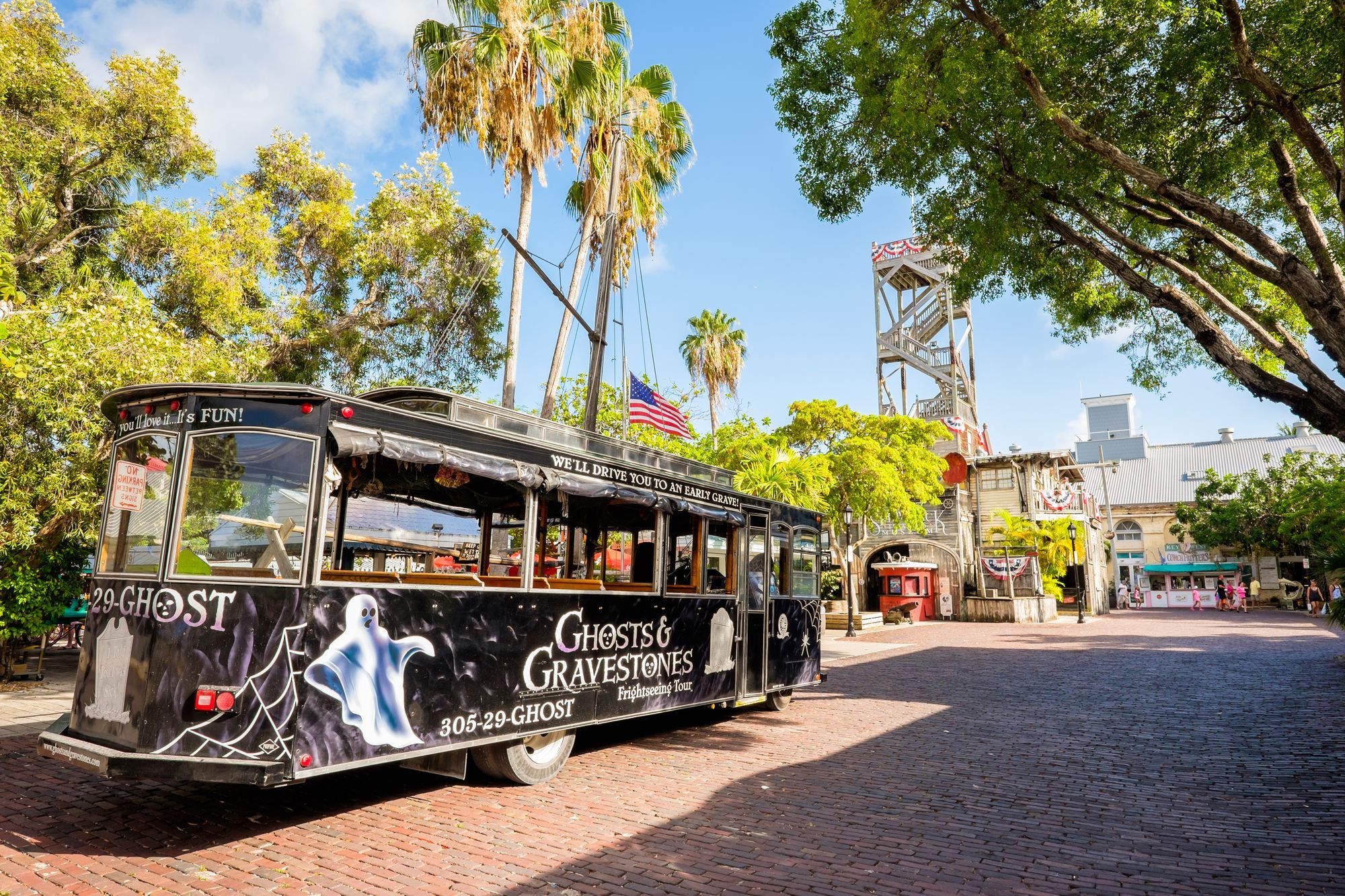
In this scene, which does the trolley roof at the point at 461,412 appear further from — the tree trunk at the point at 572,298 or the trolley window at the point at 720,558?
the tree trunk at the point at 572,298

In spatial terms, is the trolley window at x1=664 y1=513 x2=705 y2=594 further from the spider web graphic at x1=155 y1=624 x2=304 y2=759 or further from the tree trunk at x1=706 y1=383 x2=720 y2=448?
the tree trunk at x1=706 y1=383 x2=720 y2=448

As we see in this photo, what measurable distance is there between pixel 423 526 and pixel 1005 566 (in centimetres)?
3222

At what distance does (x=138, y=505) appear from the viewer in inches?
221

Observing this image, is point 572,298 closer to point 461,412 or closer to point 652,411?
point 652,411

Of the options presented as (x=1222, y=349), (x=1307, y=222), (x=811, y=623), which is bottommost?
(x=811, y=623)

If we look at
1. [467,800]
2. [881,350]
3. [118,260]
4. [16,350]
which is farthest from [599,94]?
[881,350]

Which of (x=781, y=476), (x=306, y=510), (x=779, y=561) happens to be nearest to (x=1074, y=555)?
(x=781, y=476)

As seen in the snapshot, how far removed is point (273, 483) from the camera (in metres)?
5.27

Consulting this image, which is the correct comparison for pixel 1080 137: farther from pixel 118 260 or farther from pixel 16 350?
pixel 118 260

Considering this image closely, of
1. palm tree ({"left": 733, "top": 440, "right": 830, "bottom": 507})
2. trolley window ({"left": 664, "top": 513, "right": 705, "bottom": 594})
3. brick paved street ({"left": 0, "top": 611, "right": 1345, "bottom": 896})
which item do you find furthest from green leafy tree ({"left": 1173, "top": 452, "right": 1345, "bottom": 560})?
trolley window ({"left": 664, "top": 513, "right": 705, "bottom": 594})

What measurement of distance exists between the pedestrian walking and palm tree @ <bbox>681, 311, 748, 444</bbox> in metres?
31.7

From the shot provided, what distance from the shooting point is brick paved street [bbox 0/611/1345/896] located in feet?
15.6

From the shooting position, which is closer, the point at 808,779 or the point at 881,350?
the point at 808,779

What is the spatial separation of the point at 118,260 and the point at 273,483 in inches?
503
